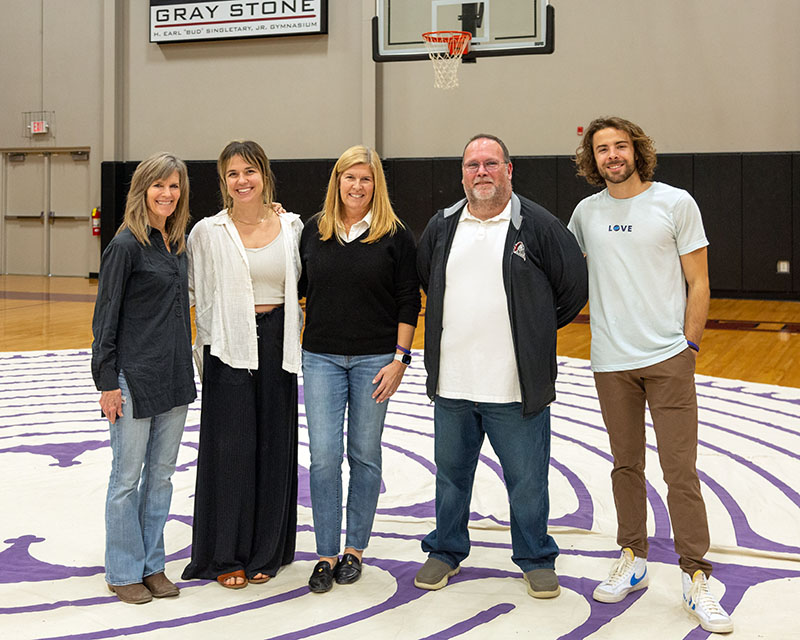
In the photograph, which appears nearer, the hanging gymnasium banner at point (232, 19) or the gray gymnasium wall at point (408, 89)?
the gray gymnasium wall at point (408, 89)

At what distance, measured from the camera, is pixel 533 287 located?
326 cm

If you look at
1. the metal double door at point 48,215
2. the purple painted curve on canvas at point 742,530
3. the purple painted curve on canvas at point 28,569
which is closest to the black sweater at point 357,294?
the purple painted curve on canvas at point 28,569

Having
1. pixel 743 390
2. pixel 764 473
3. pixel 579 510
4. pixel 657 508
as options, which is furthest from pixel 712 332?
pixel 579 510

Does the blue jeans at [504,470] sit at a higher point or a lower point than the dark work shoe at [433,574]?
higher

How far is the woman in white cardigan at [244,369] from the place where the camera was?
3.45 metres

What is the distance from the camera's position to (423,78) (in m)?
15.2

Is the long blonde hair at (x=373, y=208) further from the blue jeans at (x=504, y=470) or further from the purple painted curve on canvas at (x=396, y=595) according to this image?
the purple painted curve on canvas at (x=396, y=595)

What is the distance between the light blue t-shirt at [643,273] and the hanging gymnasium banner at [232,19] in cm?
1316

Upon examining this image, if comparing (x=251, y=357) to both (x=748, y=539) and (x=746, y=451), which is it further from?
(x=746, y=451)

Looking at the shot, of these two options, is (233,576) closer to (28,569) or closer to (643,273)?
(28,569)

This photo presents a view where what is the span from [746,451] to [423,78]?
11.1 metres

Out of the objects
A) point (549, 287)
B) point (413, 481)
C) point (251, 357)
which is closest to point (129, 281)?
point (251, 357)

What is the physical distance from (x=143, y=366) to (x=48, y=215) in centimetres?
1626

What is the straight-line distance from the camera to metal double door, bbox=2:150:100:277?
58.5 ft
